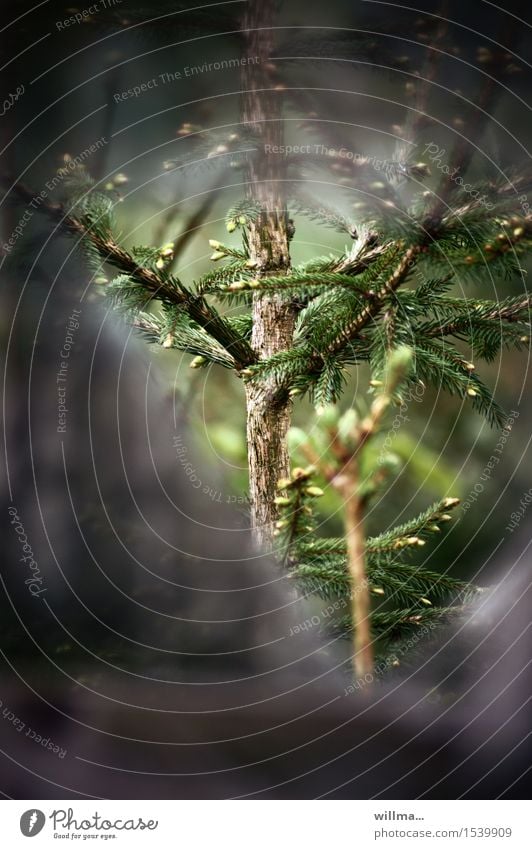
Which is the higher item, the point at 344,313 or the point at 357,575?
the point at 344,313

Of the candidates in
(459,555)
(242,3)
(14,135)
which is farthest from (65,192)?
(459,555)

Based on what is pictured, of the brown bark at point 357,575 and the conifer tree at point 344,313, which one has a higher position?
the conifer tree at point 344,313

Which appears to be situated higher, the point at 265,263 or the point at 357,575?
the point at 265,263

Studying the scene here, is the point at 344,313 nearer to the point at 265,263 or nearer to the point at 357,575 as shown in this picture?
the point at 265,263

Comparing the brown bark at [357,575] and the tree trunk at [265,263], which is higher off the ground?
the tree trunk at [265,263]

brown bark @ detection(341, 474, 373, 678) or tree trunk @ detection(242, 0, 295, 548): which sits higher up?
tree trunk @ detection(242, 0, 295, 548)

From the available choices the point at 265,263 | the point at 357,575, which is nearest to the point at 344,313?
the point at 265,263
